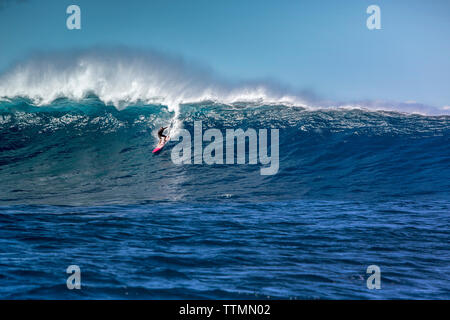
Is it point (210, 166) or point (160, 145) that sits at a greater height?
point (160, 145)

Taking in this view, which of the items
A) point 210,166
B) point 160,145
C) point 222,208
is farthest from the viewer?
point 160,145

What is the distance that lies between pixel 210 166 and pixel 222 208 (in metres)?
4.78

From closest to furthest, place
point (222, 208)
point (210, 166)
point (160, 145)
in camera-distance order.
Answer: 1. point (222, 208)
2. point (210, 166)
3. point (160, 145)

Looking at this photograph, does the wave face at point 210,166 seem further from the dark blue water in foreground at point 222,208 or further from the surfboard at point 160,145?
the surfboard at point 160,145

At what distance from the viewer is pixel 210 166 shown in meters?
14.7

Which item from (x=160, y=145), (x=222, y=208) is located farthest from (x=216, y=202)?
(x=160, y=145)

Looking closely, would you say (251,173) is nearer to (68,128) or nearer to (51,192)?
(51,192)

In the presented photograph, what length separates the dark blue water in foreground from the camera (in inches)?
214

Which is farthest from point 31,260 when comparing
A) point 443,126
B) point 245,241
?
point 443,126

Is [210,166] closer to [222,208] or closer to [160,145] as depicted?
[160,145]

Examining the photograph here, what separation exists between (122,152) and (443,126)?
43.0 ft

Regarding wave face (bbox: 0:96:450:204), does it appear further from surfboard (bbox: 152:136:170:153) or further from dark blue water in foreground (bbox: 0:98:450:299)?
surfboard (bbox: 152:136:170:153)

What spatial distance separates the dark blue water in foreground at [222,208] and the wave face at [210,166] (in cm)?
7

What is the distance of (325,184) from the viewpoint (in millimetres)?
12828
